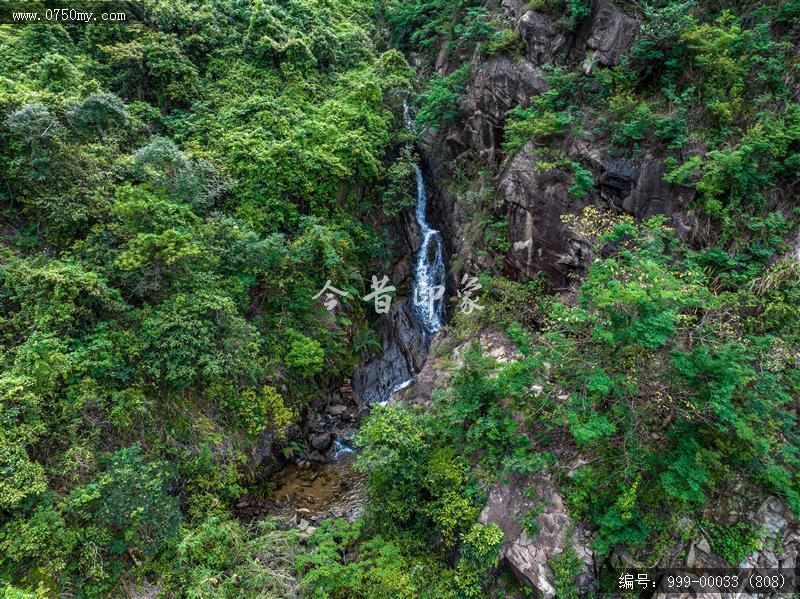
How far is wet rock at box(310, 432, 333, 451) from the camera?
13.4m

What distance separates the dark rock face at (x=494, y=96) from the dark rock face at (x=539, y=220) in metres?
2.35

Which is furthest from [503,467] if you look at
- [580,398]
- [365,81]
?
[365,81]

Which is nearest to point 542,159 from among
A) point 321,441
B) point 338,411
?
point 338,411

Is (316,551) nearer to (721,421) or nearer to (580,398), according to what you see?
(580,398)

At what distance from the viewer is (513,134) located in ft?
45.9

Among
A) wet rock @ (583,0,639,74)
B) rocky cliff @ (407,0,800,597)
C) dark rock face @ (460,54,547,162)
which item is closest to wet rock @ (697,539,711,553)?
rocky cliff @ (407,0,800,597)

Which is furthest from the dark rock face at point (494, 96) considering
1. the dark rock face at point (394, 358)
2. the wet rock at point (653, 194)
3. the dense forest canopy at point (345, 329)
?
the dark rock face at point (394, 358)

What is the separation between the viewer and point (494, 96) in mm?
15297

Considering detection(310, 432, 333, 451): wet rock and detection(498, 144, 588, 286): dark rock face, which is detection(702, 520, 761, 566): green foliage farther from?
detection(310, 432, 333, 451): wet rock

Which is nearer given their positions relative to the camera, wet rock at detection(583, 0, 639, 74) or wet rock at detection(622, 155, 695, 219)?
wet rock at detection(622, 155, 695, 219)

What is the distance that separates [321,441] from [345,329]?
4.22 metres

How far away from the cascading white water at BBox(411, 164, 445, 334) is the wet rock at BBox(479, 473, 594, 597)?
8.04m

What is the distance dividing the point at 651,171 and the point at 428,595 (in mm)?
12568

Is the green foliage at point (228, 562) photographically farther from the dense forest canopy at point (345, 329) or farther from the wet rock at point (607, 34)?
the wet rock at point (607, 34)
